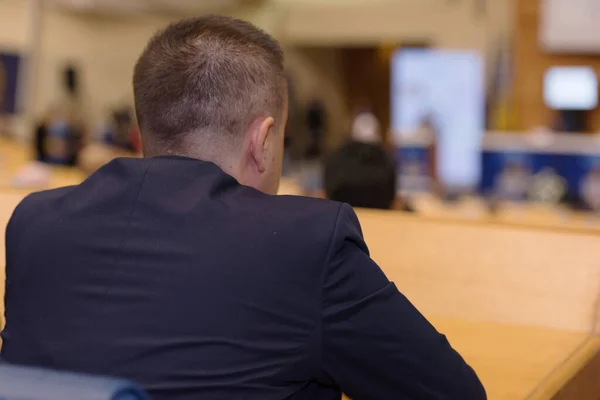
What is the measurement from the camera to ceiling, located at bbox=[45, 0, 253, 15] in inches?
261

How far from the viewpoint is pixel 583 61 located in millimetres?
7402

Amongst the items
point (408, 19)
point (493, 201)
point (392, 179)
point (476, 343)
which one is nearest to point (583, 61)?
point (408, 19)

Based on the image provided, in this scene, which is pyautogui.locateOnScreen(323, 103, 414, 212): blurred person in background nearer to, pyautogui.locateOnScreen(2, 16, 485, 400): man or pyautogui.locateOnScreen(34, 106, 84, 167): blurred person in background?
pyautogui.locateOnScreen(2, 16, 485, 400): man

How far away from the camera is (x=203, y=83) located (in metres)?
0.95

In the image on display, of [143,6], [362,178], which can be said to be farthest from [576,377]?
[143,6]

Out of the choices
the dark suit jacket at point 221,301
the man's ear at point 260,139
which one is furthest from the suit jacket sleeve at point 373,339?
the man's ear at point 260,139

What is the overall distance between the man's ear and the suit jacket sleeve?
166 mm

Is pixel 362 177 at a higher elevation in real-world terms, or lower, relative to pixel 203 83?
lower

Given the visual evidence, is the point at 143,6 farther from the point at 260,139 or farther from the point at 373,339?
the point at 373,339

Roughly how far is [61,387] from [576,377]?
0.75 metres

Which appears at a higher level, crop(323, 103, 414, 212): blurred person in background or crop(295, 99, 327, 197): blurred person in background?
crop(323, 103, 414, 212): blurred person in background

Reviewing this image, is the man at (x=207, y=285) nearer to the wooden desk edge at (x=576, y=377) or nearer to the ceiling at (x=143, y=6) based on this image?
the wooden desk edge at (x=576, y=377)

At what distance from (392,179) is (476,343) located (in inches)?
36.1

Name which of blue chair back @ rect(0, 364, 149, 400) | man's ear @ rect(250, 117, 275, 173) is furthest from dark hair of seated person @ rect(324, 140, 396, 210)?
blue chair back @ rect(0, 364, 149, 400)
